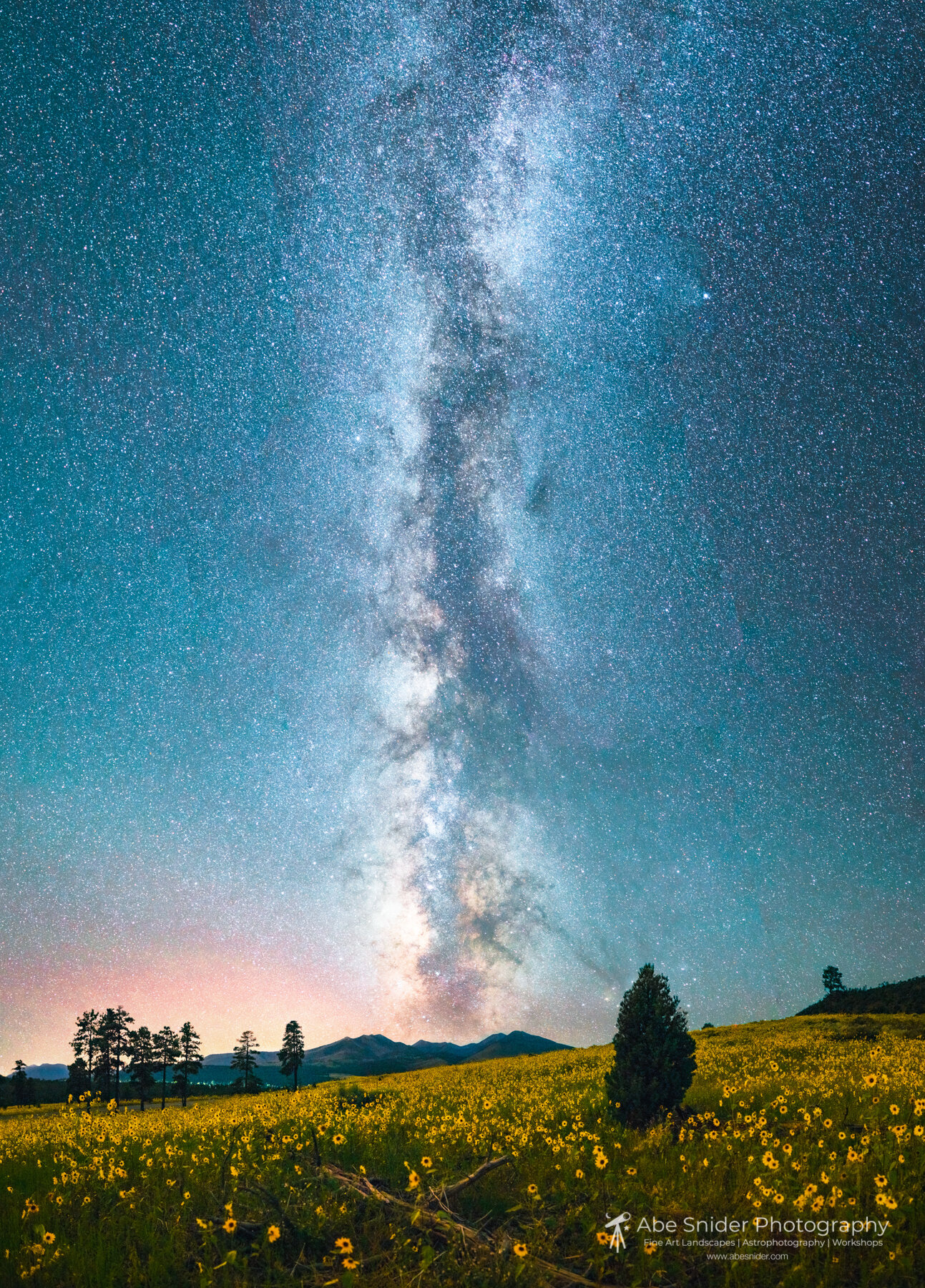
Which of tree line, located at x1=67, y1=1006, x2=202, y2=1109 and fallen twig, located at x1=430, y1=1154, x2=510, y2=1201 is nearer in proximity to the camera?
fallen twig, located at x1=430, y1=1154, x2=510, y2=1201

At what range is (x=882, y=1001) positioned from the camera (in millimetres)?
49656

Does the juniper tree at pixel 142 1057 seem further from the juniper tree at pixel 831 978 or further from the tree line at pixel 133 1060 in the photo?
the juniper tree at pixel 831 978

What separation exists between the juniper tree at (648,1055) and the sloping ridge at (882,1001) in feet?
129

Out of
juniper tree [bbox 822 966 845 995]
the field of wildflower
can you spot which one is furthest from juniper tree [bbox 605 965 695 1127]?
juniper tree [bbox 822 966 845 995]

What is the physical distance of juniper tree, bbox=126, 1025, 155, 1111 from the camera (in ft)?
179

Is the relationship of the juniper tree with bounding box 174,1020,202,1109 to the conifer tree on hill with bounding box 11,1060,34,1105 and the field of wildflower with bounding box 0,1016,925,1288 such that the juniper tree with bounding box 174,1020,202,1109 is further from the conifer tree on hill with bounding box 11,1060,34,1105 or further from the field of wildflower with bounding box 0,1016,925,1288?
the field of wildflower with bounding box 0,1016,925,1288

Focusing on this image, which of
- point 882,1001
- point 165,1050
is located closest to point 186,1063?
point 165,1050

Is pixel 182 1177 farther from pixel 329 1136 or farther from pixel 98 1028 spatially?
pixel 98 1028

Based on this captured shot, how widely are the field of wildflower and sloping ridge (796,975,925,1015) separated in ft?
136

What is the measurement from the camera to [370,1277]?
534 cm

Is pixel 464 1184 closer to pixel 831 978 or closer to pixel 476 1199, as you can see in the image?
pixel 476 1199

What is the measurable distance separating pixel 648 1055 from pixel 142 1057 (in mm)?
60645

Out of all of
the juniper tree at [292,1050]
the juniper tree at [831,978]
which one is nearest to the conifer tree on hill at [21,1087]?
the juniper tree at [292,1050]

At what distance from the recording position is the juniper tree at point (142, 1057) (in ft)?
179
